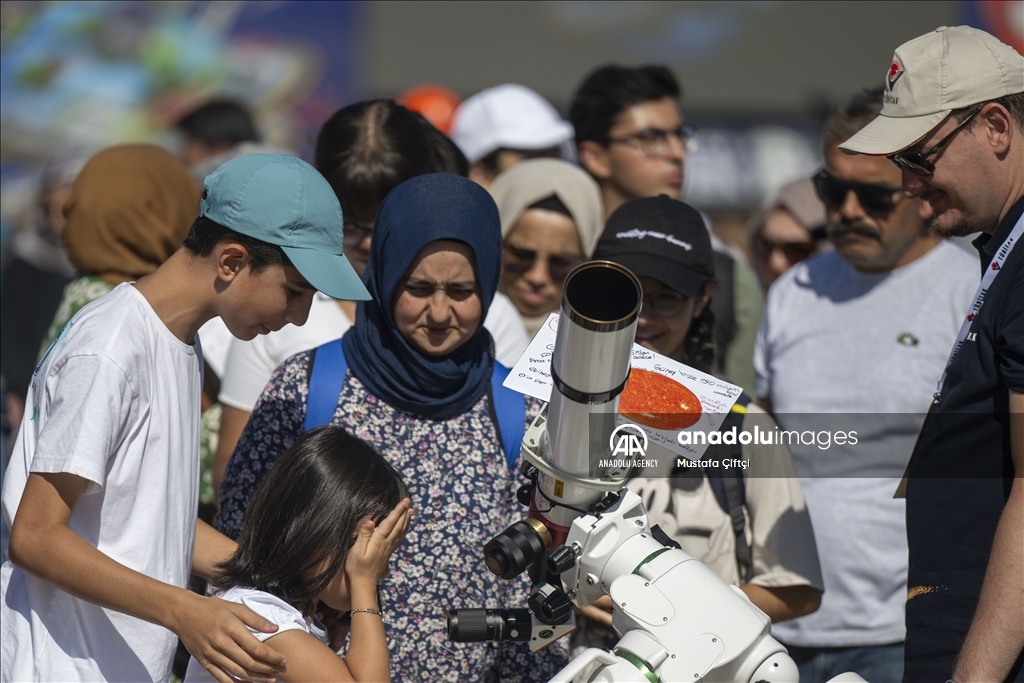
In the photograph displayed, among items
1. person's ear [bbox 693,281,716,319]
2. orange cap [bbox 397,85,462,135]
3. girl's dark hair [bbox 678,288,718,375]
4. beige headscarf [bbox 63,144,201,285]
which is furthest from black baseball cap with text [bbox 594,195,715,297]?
orange cap [bbox 397,85,462,135]

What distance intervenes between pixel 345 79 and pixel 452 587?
8189 millimetres

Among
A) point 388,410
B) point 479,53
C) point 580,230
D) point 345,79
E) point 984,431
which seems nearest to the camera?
point 984,431

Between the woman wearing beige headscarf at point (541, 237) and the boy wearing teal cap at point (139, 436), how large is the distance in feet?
4.78

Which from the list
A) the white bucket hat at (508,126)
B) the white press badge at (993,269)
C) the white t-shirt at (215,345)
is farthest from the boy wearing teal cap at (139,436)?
the white bucket hat at (508,126)

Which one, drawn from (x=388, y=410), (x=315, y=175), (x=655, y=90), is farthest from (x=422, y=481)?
(x=655, y=90)

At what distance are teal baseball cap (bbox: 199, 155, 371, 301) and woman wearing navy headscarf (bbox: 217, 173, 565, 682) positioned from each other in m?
0.31

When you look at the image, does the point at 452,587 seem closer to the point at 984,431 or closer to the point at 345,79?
the point at 984,431

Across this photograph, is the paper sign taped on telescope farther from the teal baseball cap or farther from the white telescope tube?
the teal baseball cap

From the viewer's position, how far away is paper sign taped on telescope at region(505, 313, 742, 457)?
2383 mm

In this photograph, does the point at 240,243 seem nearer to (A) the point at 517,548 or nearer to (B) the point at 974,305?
(A) the point at 517,548

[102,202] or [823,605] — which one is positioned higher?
[102,202]

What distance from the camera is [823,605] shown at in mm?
3627

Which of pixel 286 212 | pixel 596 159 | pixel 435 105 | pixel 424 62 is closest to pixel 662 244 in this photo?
pixel 286 212

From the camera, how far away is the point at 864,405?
12.2ft
